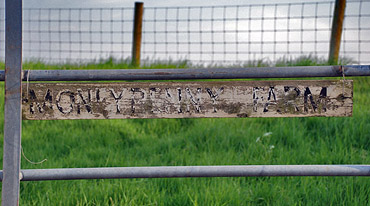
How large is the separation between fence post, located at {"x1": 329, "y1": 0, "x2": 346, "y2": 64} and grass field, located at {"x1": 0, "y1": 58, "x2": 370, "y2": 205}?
1.38 m

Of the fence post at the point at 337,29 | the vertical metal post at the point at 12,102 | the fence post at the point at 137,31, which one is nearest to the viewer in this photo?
the vertical metal post at the point at 12,102

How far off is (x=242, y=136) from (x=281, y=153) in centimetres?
44

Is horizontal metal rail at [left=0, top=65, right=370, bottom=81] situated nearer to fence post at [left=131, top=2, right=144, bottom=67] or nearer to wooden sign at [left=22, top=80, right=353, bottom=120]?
wooden sign at [left=22, top=80, right=353, bottom=120]

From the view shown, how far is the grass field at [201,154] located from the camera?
88.6 inches

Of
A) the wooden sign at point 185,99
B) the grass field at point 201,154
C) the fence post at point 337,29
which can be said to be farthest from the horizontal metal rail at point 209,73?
the fence post at point 337,29

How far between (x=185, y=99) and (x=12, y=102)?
A: 0.73 meters

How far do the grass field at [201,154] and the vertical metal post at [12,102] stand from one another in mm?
632

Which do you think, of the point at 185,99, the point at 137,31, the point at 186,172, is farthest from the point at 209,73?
the point at 137,31

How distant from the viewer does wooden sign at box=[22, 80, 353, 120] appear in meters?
1.57

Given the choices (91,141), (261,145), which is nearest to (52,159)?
(91,141)

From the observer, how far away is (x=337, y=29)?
540 cm

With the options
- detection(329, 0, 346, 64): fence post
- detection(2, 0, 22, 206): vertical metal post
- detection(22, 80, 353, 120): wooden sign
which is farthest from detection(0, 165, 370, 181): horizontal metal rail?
detection(329, 0, 346, 64): fence post

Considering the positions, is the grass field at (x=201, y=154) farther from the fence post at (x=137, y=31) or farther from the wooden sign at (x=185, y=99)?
the fence post at (x=137, y=31)

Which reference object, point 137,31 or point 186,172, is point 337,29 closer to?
point 137,31
